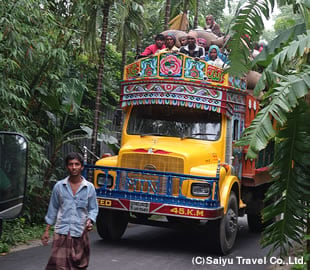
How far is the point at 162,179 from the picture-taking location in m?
8.67

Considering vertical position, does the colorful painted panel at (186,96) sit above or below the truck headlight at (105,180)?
above

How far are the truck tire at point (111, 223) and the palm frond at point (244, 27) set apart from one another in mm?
4553

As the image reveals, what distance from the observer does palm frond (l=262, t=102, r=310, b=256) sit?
5023mm

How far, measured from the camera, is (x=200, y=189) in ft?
27.7

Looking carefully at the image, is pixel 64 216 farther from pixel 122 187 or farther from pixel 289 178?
pixel 122 187

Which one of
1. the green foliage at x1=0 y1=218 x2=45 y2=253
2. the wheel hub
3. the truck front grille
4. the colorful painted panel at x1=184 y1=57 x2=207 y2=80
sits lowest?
the green foliage at x1=0 y1=218 x2=45 y2=253

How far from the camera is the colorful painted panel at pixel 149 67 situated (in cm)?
952

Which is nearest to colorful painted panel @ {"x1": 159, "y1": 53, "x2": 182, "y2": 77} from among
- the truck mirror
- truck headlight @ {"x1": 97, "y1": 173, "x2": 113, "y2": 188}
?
truck headlight @ {"x1": 97, "y1": 173, "x2": 113, "y2": 188}

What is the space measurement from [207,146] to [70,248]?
443 cm

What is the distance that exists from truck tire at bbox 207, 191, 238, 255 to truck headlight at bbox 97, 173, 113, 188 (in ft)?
5.84

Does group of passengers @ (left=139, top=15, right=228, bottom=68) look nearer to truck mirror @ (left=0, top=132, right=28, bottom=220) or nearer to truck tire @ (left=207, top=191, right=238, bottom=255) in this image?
truck tire @ (left=207, top=191, right=238, bottom=255)

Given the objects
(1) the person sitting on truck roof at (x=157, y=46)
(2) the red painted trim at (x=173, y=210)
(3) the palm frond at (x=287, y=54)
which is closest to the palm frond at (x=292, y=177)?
(3) the palm frond at (x=287, y=54)

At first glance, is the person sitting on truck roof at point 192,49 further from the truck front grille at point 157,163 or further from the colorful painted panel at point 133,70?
the truck front grille at point 157,163

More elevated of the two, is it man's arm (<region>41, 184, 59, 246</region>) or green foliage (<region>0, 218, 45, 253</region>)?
man's arm (<region>41, 184, 59, 246</region>)
